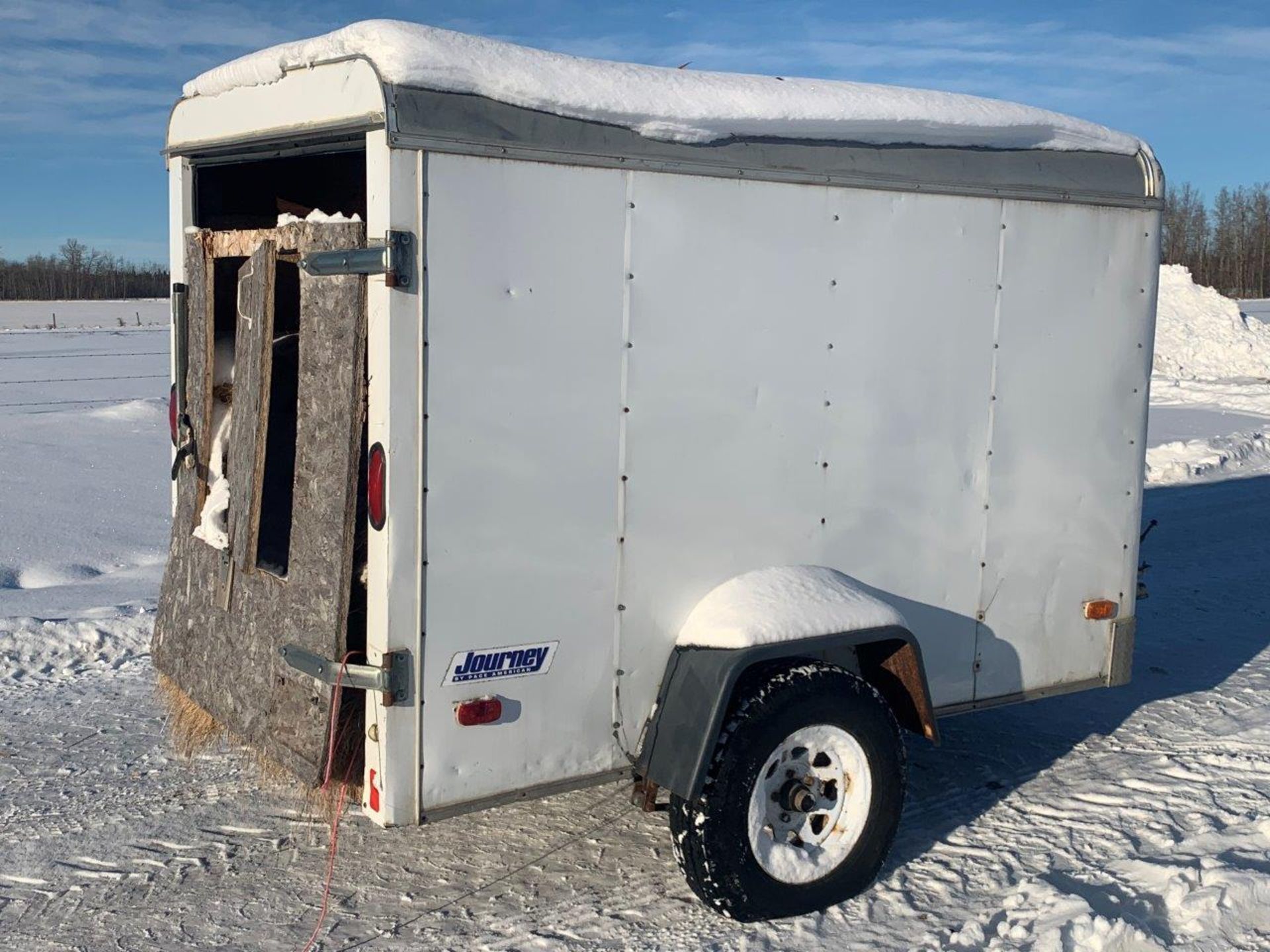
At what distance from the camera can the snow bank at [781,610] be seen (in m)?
4.09

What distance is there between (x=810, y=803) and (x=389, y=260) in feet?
7.31

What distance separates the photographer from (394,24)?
11.6ft

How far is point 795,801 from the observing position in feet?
13.7

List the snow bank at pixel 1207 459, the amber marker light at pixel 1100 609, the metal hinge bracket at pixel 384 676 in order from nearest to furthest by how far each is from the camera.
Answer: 1. the metal hinge bracket at pixel 384 676
2. the amber marker light at pixel 1100 609
3. the snow bank at pixel 1207 459

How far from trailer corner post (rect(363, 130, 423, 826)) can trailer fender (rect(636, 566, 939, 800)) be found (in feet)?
2.74

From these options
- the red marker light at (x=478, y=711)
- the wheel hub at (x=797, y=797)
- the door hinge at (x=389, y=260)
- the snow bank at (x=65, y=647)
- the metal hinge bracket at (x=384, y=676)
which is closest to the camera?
the door hinge at (x=389, y=260)

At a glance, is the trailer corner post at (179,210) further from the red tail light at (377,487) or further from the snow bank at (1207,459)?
the snow bank at (1207,459)

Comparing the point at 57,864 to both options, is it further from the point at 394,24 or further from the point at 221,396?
the point at 394,24

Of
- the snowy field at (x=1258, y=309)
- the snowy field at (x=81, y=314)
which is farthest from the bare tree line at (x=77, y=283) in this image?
the snowy field at (x=1258, y=309)

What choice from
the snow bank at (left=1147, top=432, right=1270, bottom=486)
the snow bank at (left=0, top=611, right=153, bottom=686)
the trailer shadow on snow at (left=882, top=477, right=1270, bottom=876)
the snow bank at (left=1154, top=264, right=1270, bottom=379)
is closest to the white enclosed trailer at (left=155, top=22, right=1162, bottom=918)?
the trailer shadow on snow at (left=882, top=477, right=1270, bottom=876)

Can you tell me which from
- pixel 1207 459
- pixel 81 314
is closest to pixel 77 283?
pixel 81 314

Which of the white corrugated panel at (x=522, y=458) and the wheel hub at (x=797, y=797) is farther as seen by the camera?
the wheel hub at (x=797, y=797)

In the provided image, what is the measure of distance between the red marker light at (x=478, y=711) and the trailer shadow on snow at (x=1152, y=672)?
5.49 ft

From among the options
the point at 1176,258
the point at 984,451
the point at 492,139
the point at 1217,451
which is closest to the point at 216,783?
the point at 492,139
